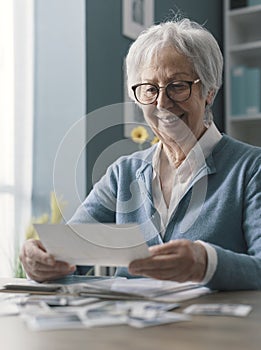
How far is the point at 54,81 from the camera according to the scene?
2.96m

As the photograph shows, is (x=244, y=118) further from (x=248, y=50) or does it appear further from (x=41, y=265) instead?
(x=41, y=265)

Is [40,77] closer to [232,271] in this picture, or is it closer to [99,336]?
[232,271]

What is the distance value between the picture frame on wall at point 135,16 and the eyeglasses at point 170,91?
1658 mm

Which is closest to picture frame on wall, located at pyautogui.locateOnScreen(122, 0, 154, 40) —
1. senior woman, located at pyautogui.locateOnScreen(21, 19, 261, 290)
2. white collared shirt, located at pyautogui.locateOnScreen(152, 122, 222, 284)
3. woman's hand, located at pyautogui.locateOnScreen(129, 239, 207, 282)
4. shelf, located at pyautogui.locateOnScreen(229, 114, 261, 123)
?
shelf, located at pyautogui.locateOnScreen(229, 114, 261, 123)

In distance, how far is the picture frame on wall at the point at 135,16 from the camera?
10.5 ft

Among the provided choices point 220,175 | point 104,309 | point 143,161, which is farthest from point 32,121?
point 104,309

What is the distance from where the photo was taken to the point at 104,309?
38.7 inches

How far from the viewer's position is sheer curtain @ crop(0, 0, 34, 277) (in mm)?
2738

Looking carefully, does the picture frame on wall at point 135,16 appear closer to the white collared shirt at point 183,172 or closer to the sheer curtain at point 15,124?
the sheer curtain at point 15,124

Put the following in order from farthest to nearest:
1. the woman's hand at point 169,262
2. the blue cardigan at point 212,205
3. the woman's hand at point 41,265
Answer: the blue cardigan at point 212,205, the woman's hand at point 41,265, the woman's hand at point 169,262

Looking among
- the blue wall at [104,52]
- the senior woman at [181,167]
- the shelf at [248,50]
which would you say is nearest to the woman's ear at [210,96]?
the senior woman at [181,167]

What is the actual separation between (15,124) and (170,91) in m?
1.36

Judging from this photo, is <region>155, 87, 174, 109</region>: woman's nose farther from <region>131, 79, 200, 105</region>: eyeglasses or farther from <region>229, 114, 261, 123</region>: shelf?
<region>229, 114, 261, 123</region>: shelf

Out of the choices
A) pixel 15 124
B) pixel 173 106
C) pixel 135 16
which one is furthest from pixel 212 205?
pixel 135 16
